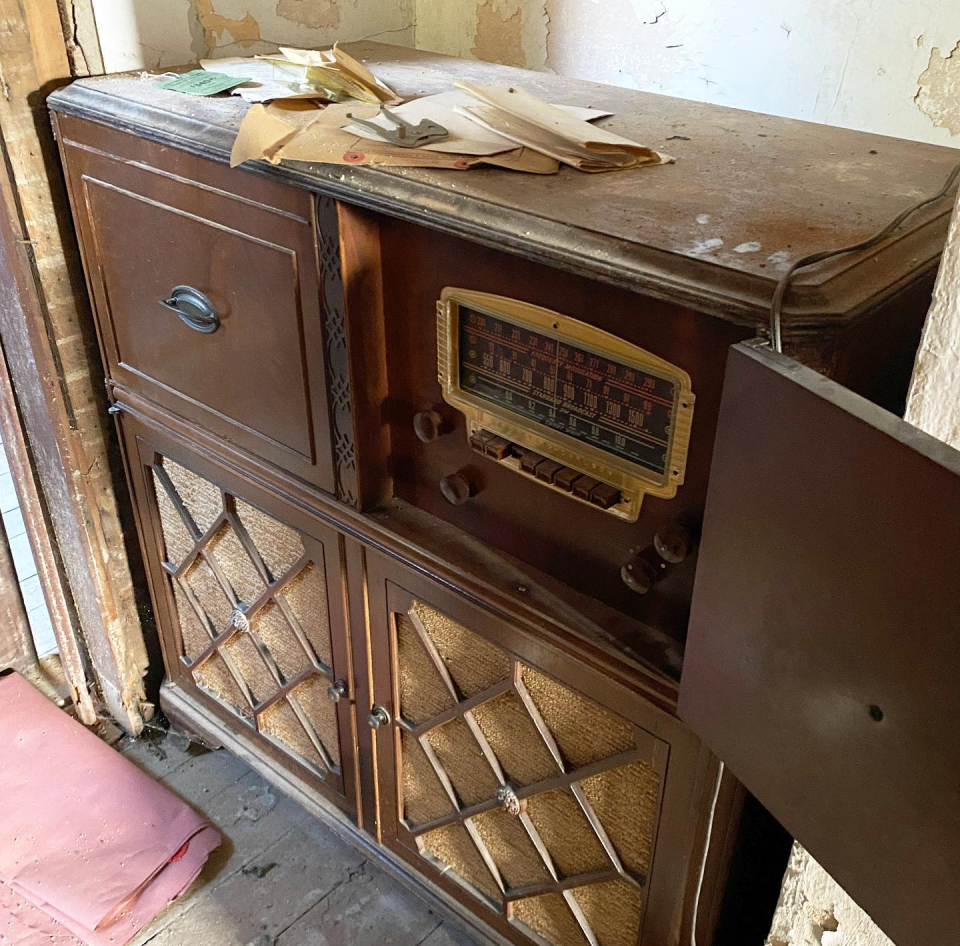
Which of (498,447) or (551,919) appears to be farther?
(551,919)

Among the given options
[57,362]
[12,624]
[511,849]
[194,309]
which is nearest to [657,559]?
[511,849]

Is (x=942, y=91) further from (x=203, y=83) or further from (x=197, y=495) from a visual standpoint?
(x=197, y=495)

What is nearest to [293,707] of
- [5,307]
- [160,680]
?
[160,680]

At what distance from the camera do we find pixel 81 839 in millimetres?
1746

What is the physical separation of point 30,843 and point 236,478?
87cm

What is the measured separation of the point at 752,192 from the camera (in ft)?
3.13

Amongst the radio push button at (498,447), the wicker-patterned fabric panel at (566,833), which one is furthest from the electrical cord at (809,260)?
the wicker-patterned fabric panel at (566,833)

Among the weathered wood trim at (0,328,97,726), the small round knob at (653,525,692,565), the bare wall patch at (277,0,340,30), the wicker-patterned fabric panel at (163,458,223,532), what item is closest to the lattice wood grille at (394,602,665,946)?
the small round knob at (653,525,692,565)

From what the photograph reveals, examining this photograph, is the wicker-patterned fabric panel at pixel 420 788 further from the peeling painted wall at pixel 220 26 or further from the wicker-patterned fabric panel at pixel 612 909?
the peeling painted wall at pixel 220 26

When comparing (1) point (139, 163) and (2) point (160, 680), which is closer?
(1) point (139, 163)

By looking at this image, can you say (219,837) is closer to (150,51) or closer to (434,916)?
(434,916)

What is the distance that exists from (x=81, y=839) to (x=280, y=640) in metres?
0.59

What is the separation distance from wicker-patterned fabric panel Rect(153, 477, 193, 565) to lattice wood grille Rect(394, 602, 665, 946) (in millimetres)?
527

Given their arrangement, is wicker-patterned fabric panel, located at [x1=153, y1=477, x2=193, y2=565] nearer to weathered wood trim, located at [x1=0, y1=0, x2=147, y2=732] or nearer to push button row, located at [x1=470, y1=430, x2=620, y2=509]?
weathered wood trim, located at [x1=0, y1=0, x2=147, y2=732]
